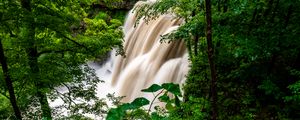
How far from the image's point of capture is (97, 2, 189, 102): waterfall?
43.7 ft

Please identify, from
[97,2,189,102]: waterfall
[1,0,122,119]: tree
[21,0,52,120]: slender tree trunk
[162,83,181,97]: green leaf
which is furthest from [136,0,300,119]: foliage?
[162,83,181,97]: green leaf

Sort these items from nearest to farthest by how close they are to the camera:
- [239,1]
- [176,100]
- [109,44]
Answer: [176,100] < [239,1] < [109,44]

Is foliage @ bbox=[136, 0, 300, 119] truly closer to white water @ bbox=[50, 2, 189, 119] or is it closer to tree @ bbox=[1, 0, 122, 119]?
tree @ bbox=[1, 0, 122, 119]

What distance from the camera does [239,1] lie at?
252 inches

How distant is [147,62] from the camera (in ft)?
48.2

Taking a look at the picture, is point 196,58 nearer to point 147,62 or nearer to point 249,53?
point 249,53

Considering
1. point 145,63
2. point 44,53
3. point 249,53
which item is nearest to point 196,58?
point 249,53

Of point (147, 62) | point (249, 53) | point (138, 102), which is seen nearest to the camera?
point (138, 102)

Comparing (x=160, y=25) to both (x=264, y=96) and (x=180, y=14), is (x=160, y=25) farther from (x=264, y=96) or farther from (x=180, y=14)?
(x=264, y=96)

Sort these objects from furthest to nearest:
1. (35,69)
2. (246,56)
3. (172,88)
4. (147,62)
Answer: (147,62) < (35,69) < (246,56) < (172,88)

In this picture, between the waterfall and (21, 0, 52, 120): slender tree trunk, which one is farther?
the waterfall

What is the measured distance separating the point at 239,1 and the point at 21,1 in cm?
454

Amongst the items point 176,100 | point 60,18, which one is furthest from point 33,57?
point 176,100

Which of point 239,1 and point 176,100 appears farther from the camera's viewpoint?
point 239,1
